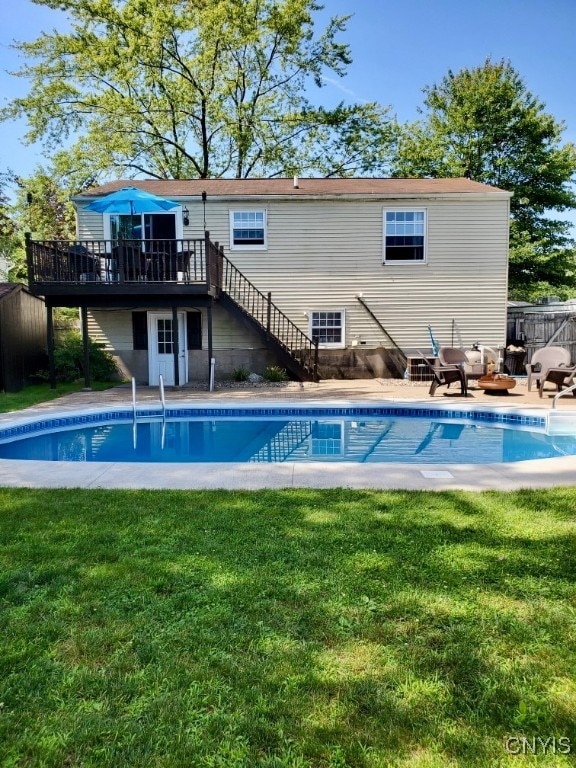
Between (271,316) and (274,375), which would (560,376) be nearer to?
(274,375)

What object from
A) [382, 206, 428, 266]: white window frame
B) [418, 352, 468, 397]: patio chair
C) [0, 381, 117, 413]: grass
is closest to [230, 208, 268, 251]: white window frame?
[382, 206, 428, 266]: white window frame

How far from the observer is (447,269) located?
1570 cm

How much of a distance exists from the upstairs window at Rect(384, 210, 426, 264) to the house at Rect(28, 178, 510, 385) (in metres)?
0.03

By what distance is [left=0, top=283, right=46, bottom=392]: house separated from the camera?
1248cm

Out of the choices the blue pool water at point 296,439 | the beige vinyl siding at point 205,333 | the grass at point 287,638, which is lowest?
the blue pool water at point 296,439

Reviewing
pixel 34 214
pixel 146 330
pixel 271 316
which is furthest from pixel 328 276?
pixel 34 214

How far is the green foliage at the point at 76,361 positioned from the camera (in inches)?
576

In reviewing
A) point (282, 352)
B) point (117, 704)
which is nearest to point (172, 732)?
point (117, 704)

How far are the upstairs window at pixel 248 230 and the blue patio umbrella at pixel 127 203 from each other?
3.19m

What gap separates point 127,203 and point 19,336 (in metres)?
4.46

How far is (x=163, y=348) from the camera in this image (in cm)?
1552

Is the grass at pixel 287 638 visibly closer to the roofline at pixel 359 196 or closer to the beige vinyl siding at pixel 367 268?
the beige vinyl siding at pixel 367 268

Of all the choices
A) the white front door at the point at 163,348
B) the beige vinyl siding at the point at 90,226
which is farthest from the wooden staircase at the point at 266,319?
the beige vinyl siding at the point at 90,226

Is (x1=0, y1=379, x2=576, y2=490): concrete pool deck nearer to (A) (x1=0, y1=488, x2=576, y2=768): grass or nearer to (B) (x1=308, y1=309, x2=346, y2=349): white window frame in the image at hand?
(A) (x1=0, y1=488, x2=576, y2=768): grass
